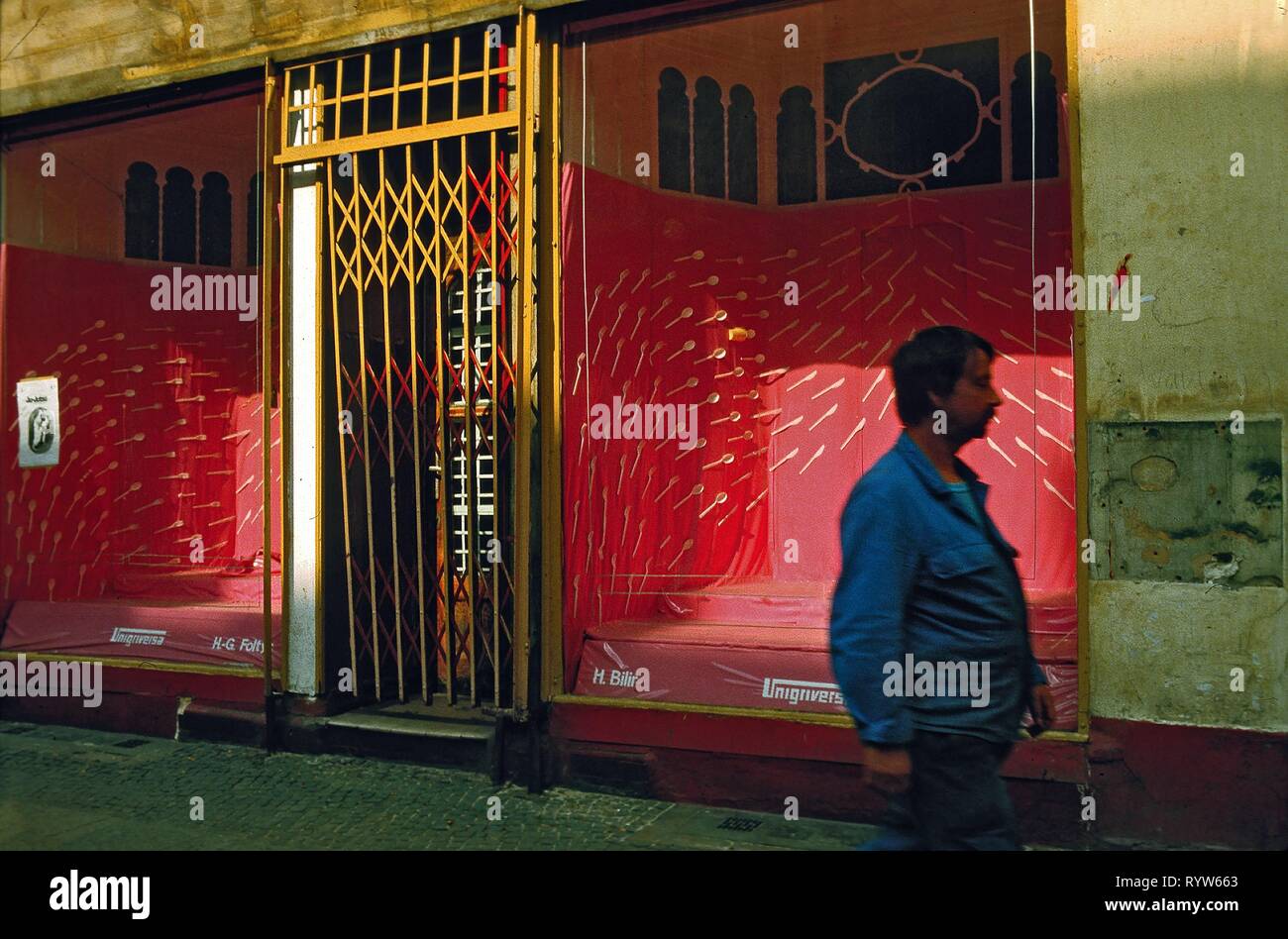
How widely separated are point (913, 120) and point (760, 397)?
1875 mm

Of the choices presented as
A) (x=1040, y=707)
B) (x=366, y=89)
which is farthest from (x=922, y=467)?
(x=366, y=89)

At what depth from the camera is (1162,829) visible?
193 inches

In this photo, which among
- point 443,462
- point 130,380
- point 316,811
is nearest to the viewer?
point 316,811

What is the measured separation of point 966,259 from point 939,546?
398 centimetres

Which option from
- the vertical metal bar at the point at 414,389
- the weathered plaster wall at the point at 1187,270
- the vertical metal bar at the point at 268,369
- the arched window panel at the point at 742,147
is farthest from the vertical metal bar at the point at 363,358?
the weathered plaster wall at the point at 1187,270

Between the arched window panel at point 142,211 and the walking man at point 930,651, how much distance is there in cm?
745

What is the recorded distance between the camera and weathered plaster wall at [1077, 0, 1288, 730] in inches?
189

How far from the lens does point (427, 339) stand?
24.7 ft

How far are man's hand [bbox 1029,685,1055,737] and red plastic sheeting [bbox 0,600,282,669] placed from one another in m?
4.87

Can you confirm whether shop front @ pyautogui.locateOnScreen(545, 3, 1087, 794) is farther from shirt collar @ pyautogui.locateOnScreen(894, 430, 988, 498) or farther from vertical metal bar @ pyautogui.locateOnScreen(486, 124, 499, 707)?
shirt collar @ pyautogui.locateOnScreen(894, 430, 988, 498)

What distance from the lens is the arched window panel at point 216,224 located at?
364 inches

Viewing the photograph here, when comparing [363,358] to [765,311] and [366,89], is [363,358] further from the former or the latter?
[765,311]

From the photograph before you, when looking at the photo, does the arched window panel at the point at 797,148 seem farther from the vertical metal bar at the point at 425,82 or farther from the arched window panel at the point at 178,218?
the arched window panel at the point at 178,218

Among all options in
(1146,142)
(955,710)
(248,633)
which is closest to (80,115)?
(248,633)
